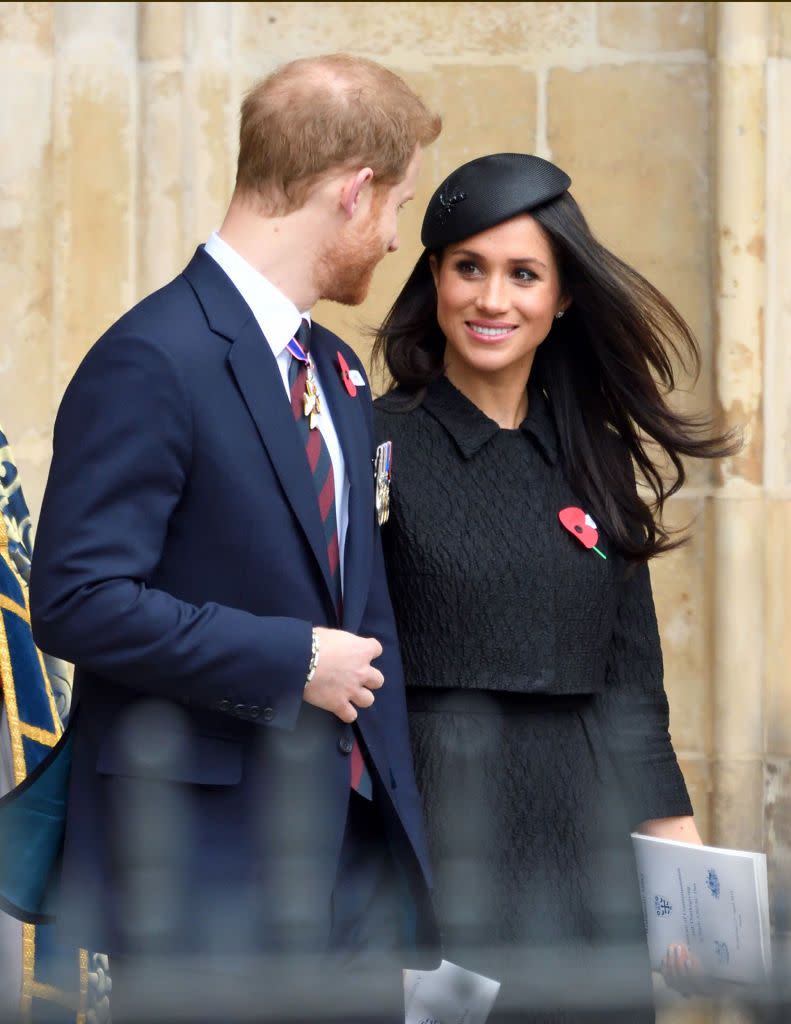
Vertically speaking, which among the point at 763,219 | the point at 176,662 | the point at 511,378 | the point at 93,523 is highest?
the point at 763,219

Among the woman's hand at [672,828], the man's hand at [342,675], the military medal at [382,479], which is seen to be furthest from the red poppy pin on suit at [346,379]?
the woman's hand at [672,828]

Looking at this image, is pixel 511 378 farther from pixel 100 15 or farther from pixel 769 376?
pixel 100 15

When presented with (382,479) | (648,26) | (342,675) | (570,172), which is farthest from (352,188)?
(648,26)

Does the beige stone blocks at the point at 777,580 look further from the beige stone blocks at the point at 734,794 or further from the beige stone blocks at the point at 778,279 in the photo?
the beige stone blocks at the point at 734,794

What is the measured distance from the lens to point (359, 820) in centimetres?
215

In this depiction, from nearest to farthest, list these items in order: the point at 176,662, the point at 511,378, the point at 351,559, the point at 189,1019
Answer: the point at 189,1019
the point at 176,662
the point at 351,559
the point at 511,378

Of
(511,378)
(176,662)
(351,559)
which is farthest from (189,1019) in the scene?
(511,378)

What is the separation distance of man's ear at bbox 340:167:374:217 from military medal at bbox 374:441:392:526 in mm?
374

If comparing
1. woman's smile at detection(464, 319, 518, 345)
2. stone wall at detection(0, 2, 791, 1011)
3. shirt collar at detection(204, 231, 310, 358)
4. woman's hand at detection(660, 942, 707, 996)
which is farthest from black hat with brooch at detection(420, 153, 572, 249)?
stone wall at detection(0, 2, 791, 1011)

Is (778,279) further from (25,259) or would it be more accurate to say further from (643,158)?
(25,259)

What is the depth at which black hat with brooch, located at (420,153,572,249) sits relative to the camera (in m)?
2.63

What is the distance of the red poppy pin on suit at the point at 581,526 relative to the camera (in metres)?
2.63

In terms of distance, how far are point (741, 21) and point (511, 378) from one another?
175 cm

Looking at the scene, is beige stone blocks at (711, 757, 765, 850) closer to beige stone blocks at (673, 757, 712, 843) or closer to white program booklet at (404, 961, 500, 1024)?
beige stone blocks at (673, 757, 712, 843)
